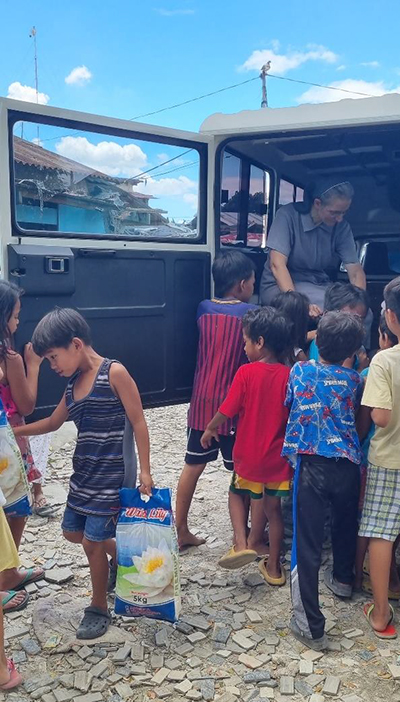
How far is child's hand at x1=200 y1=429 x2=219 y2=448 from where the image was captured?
324cm

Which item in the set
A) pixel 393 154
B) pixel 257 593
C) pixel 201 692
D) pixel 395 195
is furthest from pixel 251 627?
pixel 395 195

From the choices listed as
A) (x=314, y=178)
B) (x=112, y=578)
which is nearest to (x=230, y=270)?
(x=112, y=578)

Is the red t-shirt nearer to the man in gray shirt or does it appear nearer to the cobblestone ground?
the cobblestone ground

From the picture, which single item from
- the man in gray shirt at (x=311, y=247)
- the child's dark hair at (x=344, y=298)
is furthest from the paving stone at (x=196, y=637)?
the man in gray shirt at (x=311, y=247)

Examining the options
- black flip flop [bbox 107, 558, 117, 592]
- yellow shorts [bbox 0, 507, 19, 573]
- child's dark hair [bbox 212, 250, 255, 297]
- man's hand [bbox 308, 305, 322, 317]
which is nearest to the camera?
yellow shorts [bbox 0, 507, 19, 573]

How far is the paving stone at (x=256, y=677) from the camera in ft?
8.05

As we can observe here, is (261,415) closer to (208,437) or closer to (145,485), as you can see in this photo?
(208,437)

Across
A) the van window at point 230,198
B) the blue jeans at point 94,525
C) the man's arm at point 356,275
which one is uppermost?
the van window at point 230,198

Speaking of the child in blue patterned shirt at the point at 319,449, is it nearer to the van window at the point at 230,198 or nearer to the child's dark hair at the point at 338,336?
the child's dark hair at the point at 338,336

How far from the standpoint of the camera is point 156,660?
260 centimetres

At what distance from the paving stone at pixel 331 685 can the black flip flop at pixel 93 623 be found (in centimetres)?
100

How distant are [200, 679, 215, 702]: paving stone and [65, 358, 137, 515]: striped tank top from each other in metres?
0.78

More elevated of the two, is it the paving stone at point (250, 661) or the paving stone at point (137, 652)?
the paving stone at point (250, 661)

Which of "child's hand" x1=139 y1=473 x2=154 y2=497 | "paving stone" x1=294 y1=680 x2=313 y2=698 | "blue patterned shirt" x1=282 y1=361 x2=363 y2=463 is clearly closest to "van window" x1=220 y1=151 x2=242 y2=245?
"blue patterned shirt" x1=282 y1=361 x2=363 y2=463
